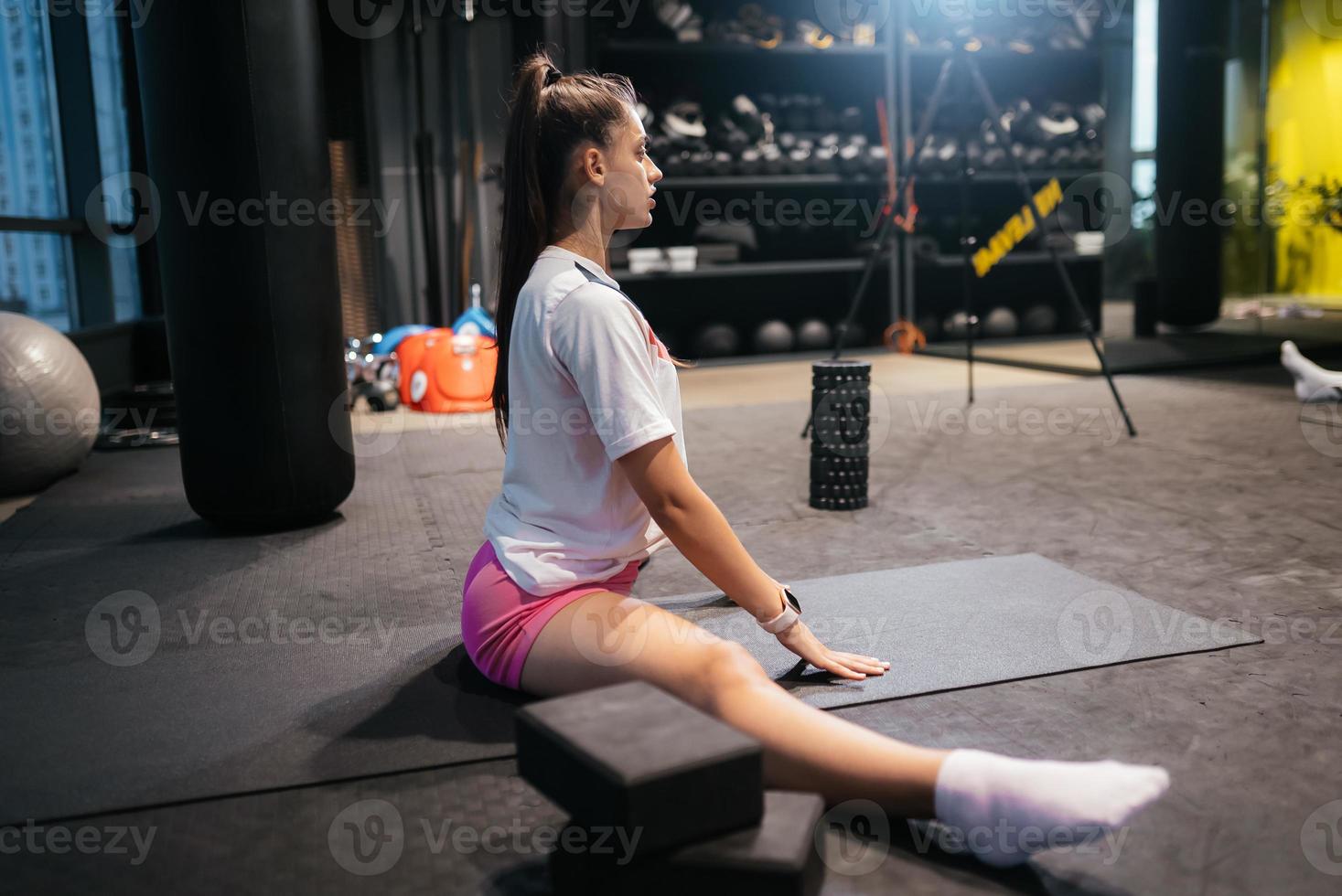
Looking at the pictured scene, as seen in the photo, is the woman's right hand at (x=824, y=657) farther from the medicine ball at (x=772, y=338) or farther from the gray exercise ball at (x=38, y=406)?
the medicine ball at (x=772, y=338)

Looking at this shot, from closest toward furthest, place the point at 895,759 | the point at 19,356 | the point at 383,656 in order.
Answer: the point at 895,759 < the point at 383,656 < the point at 19,356

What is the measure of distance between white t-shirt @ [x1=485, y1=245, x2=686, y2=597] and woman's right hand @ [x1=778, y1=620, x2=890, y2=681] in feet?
0.87

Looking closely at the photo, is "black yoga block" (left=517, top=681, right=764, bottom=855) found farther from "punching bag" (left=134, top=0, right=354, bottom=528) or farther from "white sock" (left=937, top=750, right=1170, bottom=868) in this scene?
"punching bag" (left=134, top=0, right=354, bottom=528)

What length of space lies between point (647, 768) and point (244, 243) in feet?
7.16

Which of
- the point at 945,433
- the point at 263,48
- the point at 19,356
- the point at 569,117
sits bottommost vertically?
the point at 945,433

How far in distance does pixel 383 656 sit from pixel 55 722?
54 cm

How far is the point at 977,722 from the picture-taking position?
1.68 metres

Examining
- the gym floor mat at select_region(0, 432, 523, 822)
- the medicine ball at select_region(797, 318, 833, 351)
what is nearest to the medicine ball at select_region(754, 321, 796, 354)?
the medicine ball at select_region(797, 318, 833, 351)

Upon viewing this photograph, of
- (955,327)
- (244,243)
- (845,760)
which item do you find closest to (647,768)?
(845,760)

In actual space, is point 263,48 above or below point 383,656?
above

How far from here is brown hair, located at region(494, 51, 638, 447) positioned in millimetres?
1599

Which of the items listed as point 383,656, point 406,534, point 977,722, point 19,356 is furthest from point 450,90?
point 977,722

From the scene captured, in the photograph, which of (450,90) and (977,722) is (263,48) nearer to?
(977,722)

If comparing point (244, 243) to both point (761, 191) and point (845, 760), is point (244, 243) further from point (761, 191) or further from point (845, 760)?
point (761, 191)
